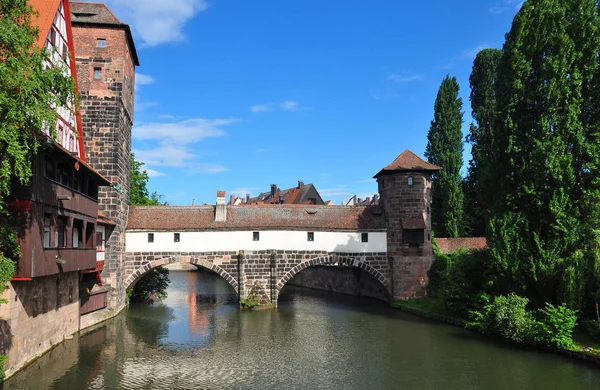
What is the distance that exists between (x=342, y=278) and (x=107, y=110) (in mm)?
24485

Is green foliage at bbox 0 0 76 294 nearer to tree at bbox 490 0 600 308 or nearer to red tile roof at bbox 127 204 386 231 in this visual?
tree at bbox 490 0 600 308

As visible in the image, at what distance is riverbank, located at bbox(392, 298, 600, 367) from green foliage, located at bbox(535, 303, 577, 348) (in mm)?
277

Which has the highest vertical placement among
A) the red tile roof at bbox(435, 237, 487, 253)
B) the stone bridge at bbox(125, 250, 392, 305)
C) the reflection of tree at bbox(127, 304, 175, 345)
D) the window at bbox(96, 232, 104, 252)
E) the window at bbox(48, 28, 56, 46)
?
the window at bbox(48, 28, 56, 46)

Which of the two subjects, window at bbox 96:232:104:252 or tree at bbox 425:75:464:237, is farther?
tree at bbox 425:75:464:237

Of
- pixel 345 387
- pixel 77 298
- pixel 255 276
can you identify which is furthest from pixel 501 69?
pixel 77 298

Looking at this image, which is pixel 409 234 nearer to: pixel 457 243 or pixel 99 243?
pixel 457 243

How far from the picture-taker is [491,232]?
22.6 m

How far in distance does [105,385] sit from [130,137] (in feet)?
69.2

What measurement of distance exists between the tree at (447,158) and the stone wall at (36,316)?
30.7 metres

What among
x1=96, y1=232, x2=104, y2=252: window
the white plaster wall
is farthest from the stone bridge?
x1=96, y1=232, x2=104, y2=252: window

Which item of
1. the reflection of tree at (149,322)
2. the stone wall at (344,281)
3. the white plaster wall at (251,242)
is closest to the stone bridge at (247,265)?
the white plaster wall at (251,242)

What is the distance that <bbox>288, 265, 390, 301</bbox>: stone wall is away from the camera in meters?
38.4

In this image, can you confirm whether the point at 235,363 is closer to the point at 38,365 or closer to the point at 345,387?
the point at 345,387

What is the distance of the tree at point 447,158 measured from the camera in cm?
4275
